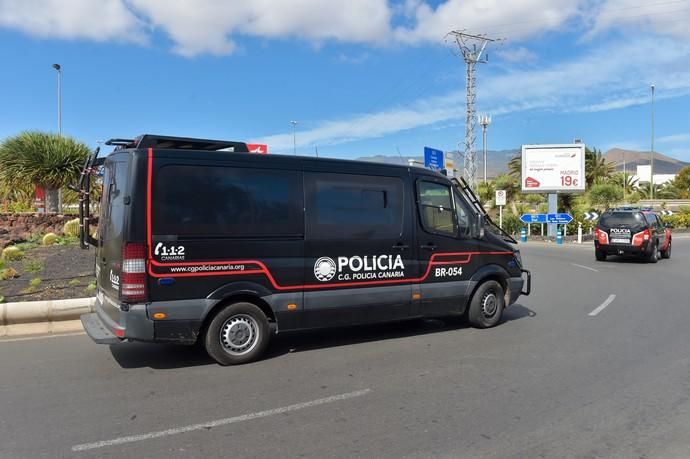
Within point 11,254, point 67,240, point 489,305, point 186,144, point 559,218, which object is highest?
point 186,144

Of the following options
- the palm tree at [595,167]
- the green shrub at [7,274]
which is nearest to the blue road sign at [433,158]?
the green shrub at [7,274]

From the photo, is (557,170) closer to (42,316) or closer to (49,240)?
(49,240)

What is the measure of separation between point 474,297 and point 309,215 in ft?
9.51

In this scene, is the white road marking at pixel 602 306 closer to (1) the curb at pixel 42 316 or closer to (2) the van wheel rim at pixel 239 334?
(2) the van wheel rim at pixel 239 334

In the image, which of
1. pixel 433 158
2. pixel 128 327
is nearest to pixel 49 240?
pixel 128 327

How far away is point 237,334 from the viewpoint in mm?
6027

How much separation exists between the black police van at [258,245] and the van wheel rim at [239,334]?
0.01 metres

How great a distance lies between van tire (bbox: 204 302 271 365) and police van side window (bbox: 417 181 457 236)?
258 cm

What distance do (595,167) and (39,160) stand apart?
49.0 m

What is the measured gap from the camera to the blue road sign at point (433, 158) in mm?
25062

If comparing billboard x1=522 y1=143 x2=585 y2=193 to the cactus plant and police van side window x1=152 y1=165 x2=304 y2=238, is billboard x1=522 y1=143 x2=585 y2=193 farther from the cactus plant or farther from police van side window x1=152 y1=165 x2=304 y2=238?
police van side window x1=152 y1=165 x2=304 y2=238

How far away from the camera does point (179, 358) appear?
20.9 feet

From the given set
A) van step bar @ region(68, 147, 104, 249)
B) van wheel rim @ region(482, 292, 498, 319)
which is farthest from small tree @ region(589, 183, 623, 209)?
van step bar @ region(68, 147, 104, 249)

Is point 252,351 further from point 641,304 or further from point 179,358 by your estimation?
point 641,304
